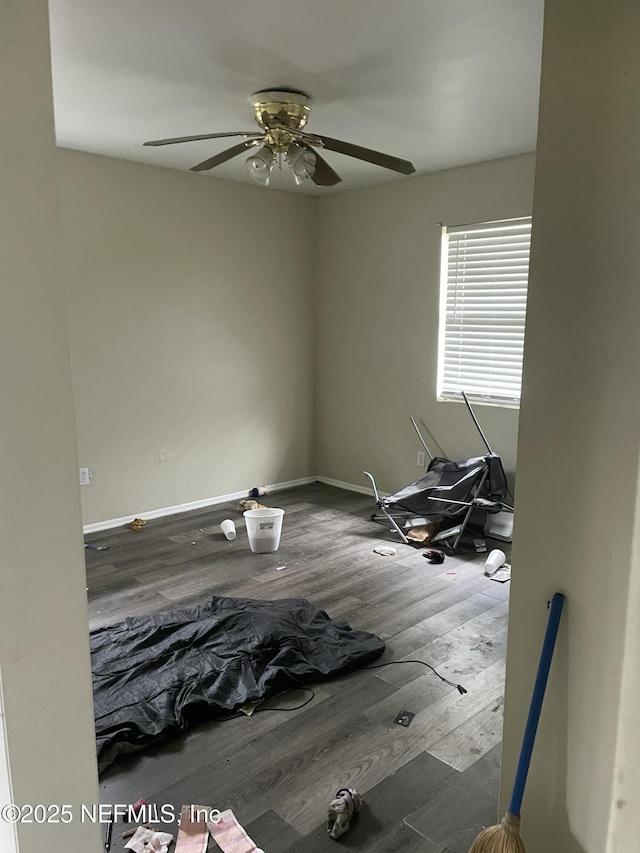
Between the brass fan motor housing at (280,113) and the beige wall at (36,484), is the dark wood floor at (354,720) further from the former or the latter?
the brass fan motor housing at (280,113)

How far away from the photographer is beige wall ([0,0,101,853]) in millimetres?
1072

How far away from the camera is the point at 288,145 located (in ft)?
9.05

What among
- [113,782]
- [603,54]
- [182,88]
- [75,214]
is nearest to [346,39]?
[182,88]

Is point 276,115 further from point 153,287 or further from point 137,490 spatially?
point 137,490

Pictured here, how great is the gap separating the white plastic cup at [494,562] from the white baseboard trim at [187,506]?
1.94 meters

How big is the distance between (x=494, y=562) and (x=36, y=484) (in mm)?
2967

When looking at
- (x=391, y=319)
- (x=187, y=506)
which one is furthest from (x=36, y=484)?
(x=391, y=319)

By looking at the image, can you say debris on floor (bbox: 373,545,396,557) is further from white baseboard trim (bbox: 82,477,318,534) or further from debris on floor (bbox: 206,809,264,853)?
debris on floor (bbox: 206,809,264,853)

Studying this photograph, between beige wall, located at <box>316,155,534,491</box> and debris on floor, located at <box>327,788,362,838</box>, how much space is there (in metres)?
2.78

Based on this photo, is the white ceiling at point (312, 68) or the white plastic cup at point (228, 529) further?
the white plastic cup at point (228, 529)

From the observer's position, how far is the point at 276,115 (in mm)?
2879

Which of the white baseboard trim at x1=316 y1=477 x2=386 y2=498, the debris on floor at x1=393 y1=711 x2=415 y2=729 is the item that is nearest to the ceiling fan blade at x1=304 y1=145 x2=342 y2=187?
the debris on floor at x1=393 y1=711 x2=415 y2=729

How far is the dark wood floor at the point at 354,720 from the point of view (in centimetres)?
181

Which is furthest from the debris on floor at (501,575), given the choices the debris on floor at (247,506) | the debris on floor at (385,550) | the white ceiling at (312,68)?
the white ceiling at (312,68)
